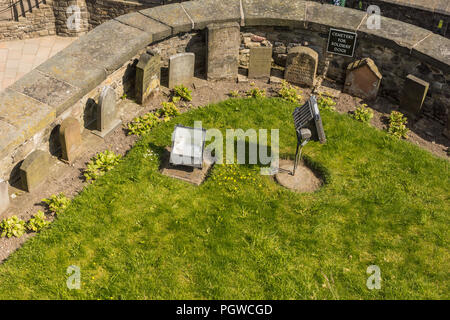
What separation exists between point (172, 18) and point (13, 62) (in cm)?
512

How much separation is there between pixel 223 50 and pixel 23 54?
6.11m

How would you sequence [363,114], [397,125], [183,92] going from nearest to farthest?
[397,125], [363,114], [183,92]

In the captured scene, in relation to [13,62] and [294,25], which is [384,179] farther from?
[13,62]

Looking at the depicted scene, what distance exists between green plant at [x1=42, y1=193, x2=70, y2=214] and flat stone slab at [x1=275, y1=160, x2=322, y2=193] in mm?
3428

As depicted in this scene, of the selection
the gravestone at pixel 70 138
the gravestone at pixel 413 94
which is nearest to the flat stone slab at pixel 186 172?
the gravestone at pixel 70 138

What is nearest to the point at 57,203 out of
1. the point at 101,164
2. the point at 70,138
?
the point at 101,164

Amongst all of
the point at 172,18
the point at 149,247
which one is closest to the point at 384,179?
the point at 149,247

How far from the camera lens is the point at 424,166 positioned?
8.44m

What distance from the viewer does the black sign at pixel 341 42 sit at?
973cm

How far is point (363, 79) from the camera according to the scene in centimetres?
981

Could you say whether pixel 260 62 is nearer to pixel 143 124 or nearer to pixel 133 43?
pixel 133 43

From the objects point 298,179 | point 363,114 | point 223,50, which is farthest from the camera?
point 223,50

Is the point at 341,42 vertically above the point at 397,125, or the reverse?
the point at 341,42
